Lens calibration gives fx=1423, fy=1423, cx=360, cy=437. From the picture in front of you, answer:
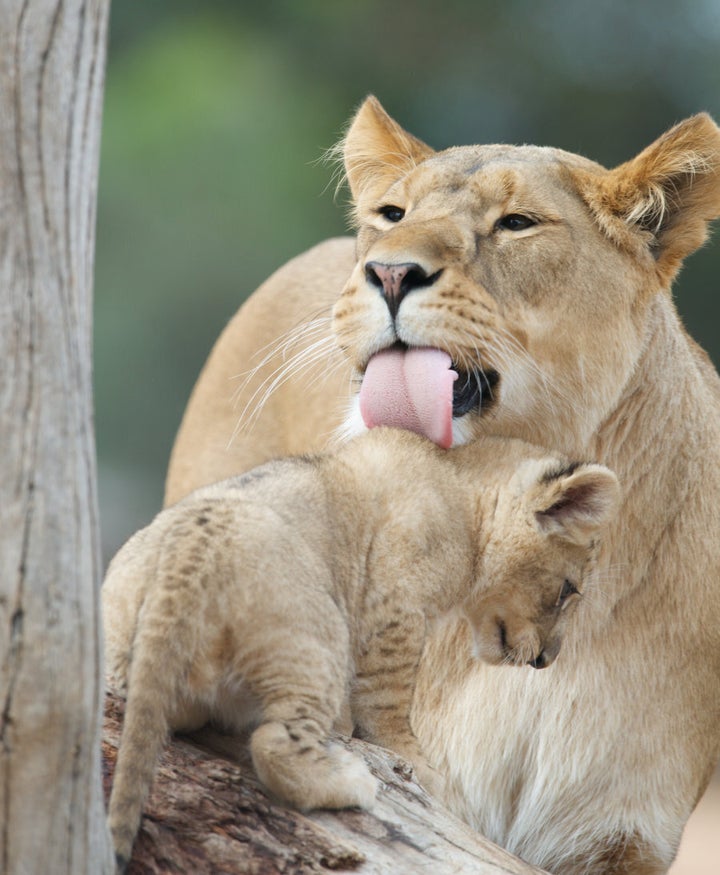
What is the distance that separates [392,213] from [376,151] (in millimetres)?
402

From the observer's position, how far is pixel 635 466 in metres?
2.96

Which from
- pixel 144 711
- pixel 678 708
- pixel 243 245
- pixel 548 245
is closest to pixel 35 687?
→ pixel 144 711

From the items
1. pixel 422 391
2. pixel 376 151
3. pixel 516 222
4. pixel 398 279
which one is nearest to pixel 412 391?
pixel 422 391

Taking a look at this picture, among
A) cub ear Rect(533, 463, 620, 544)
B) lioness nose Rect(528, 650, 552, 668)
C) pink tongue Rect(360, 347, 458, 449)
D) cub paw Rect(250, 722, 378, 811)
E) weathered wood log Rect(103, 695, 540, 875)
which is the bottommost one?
weathered wood log Rect(103, 695, 540, 875)

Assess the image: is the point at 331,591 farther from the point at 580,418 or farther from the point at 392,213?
the point at 392,213

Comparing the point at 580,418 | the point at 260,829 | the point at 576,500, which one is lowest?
the point at 260,829

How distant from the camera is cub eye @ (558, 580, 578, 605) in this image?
267 cm

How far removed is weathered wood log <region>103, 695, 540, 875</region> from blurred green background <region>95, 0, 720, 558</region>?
6583 millimetres

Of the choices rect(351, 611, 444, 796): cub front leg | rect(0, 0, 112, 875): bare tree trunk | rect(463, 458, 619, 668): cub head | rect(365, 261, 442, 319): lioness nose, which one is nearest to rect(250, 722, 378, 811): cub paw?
rect(351, 611, 444, 796): cub front leg

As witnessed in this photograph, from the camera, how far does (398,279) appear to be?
8.38 ft

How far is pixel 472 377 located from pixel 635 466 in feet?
1.66

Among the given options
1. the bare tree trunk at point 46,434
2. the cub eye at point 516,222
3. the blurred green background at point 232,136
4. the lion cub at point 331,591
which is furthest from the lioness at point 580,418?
the blurred green background at point 232,136

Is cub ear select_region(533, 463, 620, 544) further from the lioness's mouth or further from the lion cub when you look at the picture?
the lioness's mouth

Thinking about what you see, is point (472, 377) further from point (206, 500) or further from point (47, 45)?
point (47, 45)
